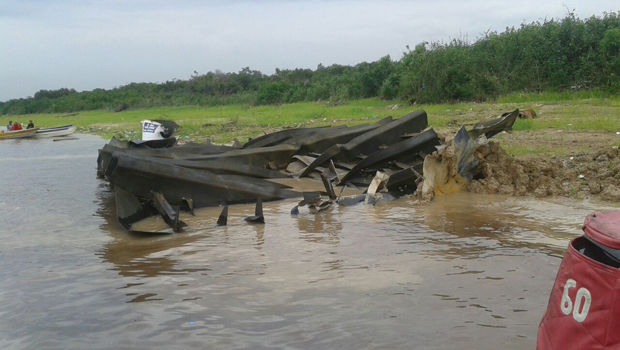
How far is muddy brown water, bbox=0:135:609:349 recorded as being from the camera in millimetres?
3281

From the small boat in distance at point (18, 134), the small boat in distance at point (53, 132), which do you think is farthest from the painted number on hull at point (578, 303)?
the small boat in distance at point (18, 134)

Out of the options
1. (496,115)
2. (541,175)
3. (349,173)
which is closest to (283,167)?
(349,173)

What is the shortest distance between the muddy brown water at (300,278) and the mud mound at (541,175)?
12.8 inches

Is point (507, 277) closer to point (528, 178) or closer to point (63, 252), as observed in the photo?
point (528, 178)

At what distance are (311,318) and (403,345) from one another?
0.65m

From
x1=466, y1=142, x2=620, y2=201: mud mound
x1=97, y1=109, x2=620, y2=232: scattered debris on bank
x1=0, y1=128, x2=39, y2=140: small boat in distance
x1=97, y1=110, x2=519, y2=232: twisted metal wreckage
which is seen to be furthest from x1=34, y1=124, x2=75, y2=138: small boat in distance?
x1=466, y1=142, x2=620, y2=201: mud mound

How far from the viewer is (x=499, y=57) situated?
2047 cm

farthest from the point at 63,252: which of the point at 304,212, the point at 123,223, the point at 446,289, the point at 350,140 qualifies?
the point at 350,140

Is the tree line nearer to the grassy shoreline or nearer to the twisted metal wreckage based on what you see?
the grassy shoreline

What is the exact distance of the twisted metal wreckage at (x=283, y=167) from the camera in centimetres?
672

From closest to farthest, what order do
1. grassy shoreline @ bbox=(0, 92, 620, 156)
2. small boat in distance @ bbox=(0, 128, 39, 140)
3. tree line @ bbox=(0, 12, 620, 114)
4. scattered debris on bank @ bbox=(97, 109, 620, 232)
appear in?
1. scattered debris on bank @ bbox=(97, 109, 620, 232)
2. grassy shoreline @ bbox=(0, 92, 620, 156)
3. tree line @ bbox=(0, 12, 620, 114)
4. small boat in distance @ bbox=(0, 128, 39, 140)

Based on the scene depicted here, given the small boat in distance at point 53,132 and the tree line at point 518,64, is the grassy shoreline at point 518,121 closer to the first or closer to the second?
the tree line at point 518,64

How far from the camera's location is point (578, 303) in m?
1.73

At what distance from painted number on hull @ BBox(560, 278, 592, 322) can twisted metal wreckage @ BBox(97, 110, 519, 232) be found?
4459 millimetres
